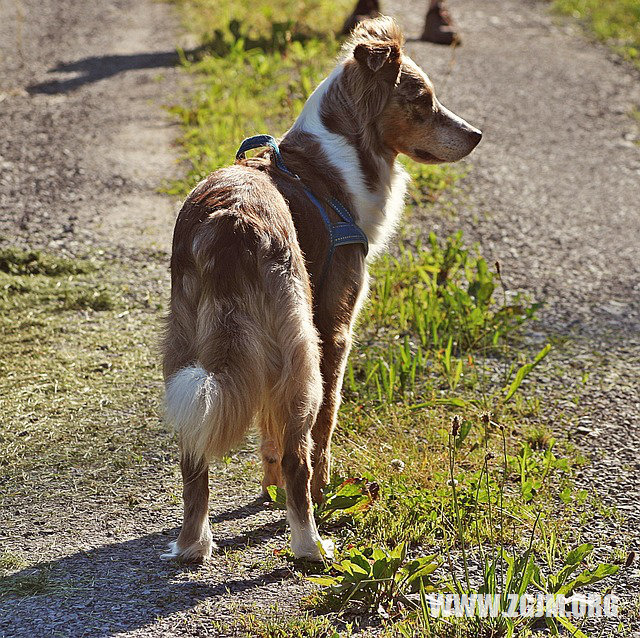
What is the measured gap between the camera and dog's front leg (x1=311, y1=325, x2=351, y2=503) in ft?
11.5

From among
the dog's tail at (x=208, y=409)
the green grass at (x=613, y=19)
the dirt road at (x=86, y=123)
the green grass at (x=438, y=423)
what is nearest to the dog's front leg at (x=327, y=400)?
the green grass at (x=438, y=423)

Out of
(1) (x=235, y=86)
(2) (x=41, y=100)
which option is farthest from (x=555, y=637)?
(2) (x=41, y=100)

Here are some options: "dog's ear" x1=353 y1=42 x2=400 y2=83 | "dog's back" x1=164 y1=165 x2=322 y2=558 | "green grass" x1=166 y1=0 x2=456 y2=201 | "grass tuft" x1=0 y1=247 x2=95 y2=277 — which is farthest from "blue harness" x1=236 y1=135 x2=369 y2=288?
"green grass" x1=166 y1=0 x2=456 y2=201

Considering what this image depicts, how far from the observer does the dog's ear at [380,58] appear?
11.8ft

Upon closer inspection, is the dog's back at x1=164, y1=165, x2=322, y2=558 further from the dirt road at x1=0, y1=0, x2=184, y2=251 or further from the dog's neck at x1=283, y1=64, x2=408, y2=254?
the dirt road at x1=0, y1=0, x2=184, y2=251

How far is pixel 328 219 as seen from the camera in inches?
137

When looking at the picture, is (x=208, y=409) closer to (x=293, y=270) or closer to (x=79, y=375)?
(x=293, y=270)

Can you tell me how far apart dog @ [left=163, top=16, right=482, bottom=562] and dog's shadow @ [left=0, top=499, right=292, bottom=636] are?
10 centimetres

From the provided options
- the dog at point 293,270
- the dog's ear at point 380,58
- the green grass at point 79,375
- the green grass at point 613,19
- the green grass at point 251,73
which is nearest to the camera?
the dog at point 293,270

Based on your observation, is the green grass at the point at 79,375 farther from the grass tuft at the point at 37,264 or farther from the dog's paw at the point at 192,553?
the dog's paw at the point at 192,553

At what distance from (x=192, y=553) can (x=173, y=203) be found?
12.7 ft

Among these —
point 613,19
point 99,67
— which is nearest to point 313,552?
point 99,67

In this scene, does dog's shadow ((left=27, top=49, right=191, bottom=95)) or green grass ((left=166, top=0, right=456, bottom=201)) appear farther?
dog's shadow ((left=27, top=49, right=191, bottom=95))

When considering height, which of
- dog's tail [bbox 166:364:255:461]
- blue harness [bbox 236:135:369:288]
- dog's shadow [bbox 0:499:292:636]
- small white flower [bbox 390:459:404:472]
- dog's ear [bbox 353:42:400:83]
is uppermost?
dog's ear [bbox 353:42:400:83]
